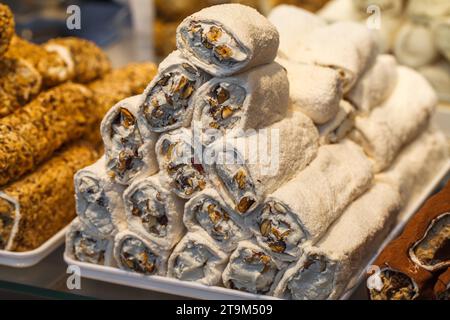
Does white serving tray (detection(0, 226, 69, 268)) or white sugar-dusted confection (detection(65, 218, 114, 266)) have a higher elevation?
white sugar-dusted confection (detection(65, 218, 114, 266))

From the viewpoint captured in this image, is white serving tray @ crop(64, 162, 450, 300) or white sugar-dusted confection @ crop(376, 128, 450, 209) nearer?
white serving tray @ crop(64, 162, 450, 300)

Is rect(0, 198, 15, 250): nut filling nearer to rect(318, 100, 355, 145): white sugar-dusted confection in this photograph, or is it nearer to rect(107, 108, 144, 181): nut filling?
rect(107, 108, 144, 181): nut filling

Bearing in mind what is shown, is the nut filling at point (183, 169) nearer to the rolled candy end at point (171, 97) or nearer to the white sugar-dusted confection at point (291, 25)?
the rolled candy end at point (171, 97)

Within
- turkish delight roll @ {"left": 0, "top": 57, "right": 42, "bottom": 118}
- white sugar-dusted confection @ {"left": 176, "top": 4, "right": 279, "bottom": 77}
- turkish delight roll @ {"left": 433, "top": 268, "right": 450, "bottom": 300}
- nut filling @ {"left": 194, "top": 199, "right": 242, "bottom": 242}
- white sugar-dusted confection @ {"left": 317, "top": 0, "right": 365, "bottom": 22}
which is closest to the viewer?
turkish delight roll @ {"left": 433, "top": 268, "right": 450, "bottom": 300}

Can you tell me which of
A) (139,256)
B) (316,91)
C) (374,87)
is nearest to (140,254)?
(139,256)

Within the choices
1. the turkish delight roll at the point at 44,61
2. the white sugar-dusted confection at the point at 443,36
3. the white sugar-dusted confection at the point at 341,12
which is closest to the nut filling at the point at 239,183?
the turkish delight roll at the point at 44,61

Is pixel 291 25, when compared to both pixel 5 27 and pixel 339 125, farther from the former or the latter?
pixel 5 27

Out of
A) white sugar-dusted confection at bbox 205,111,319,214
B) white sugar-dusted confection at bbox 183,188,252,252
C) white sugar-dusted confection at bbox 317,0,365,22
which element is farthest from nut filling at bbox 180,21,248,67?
white sugar-dusted confection at bbox 317,0,365,22
